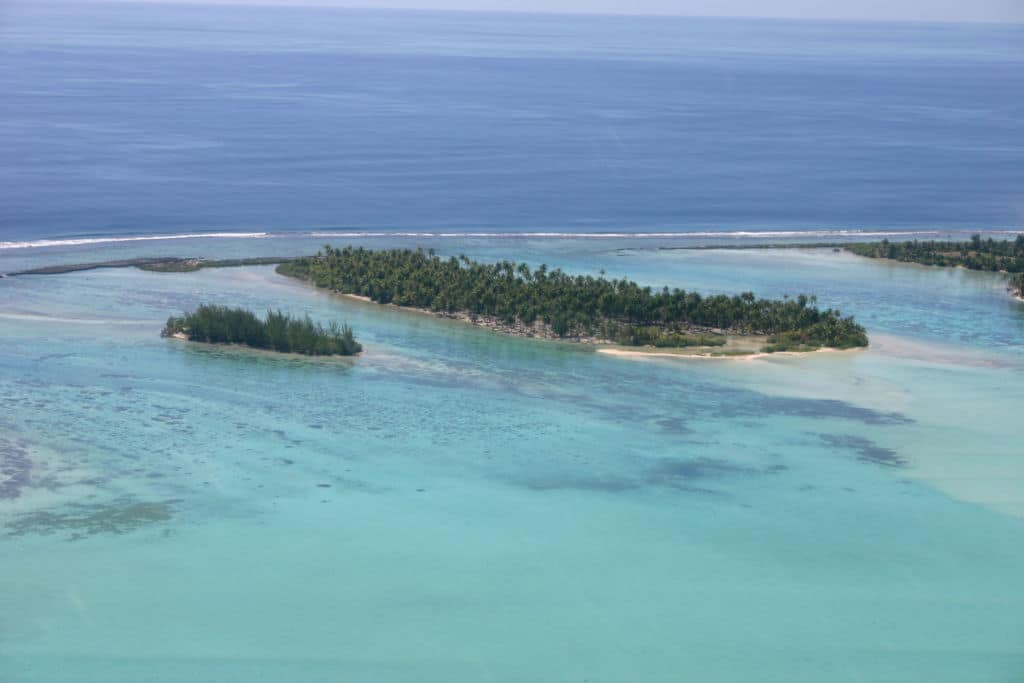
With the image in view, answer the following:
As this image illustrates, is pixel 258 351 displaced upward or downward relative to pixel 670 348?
downward

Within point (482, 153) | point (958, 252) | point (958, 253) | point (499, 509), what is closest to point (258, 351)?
point (499, 509)

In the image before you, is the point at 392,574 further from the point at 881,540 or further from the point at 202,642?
the point at 881,540

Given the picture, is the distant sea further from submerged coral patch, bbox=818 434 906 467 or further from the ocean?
submerged coral patch, bbox=818 434 906 467

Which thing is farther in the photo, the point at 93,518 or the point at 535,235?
the point at 535,235

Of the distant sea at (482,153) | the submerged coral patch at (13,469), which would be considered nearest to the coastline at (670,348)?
the submerged coral patch at (13,469)

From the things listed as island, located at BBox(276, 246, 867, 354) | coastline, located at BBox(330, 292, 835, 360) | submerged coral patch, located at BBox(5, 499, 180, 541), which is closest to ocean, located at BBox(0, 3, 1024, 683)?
submerged coral patch, located at BBox(5, 499, 180, 541)

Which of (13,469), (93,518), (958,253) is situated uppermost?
(958,253)

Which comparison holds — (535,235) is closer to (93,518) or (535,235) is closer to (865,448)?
(865,448)
